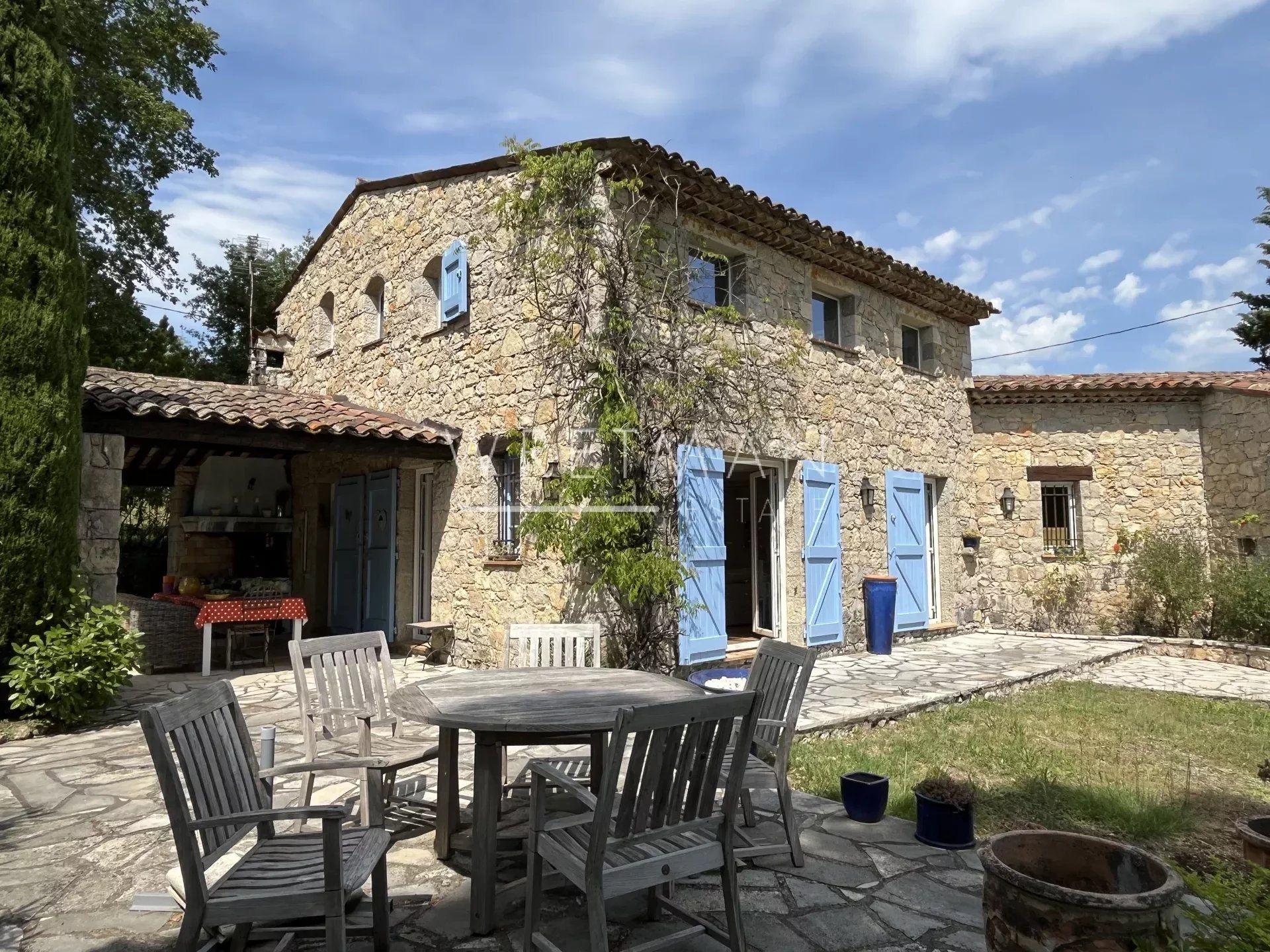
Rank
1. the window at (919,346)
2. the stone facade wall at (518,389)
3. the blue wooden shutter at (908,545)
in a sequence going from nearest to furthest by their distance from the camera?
the stone facade wall at (518,389) < the blue wooden shutter at (908,545) < the window at (919,346)

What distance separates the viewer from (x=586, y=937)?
237cm

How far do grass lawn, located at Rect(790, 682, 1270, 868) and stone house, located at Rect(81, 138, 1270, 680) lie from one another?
7.30 ft

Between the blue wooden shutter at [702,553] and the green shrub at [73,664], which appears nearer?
the green shrub at [73,664]

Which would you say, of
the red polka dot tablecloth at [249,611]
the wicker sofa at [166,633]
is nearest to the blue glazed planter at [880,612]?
the red polka dot tablecloth at [249,611]

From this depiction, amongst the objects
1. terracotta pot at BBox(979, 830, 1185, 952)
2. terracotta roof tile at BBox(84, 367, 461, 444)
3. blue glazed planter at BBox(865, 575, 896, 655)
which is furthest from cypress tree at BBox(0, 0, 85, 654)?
blue glazed planter at BBox(865, 575, 896, 655)

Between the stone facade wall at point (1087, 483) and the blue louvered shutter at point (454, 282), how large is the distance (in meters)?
7.30

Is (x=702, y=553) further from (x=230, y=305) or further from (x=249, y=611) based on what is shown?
(x=230, y=305)

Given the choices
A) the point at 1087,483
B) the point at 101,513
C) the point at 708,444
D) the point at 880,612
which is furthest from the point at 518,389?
the point at 1087,483

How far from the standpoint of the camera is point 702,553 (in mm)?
6789

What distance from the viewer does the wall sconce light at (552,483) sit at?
6.32m

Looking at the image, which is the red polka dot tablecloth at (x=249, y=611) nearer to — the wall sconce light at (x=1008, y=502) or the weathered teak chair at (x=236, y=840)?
the weathered teak chair at (x=236, y=840)

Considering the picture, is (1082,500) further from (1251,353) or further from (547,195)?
(1251,353)

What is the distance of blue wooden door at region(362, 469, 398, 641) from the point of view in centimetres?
827

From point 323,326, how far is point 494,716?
9.28 metres
